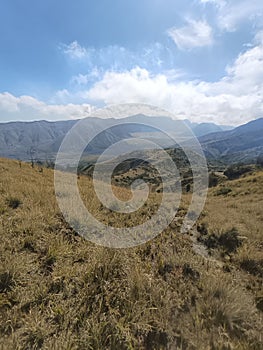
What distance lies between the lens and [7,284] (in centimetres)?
367

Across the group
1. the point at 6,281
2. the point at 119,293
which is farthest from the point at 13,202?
the point at 119,293

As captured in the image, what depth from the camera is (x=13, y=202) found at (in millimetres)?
6895

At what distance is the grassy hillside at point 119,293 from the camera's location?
9.58ft

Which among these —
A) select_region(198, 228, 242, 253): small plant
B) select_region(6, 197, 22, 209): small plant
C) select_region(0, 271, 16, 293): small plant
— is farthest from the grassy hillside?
select_region(6, 197, 22, 209): small plant

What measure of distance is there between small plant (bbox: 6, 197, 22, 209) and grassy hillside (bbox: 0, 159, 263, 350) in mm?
862

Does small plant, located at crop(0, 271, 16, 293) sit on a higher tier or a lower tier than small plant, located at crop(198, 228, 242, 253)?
higher

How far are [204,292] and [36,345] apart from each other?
2554 mm

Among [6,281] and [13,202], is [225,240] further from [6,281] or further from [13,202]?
[13,202]

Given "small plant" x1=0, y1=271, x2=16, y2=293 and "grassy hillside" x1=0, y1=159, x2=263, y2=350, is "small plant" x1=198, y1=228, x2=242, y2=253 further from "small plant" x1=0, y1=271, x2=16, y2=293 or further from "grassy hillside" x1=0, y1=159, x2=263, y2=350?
"small plant" x1=0, y1=271, x2=16, y2=293

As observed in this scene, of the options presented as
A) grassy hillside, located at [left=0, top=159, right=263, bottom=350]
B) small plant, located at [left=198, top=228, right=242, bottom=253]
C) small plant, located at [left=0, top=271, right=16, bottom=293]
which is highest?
small plant, located at [left=0, top=271, right=16, bottom=293]

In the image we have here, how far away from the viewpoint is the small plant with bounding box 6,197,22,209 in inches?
266

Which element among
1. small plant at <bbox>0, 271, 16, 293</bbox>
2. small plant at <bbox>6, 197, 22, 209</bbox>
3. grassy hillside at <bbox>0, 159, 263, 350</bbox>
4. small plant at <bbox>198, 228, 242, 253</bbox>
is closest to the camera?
grassy hillside at <bbox>0, 159, 263, 350</bbox>

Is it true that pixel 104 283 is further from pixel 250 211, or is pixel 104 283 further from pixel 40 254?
pixel 250 211

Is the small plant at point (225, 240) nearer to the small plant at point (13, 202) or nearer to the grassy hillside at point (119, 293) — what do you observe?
the grassy hillside at point (119, 293)
